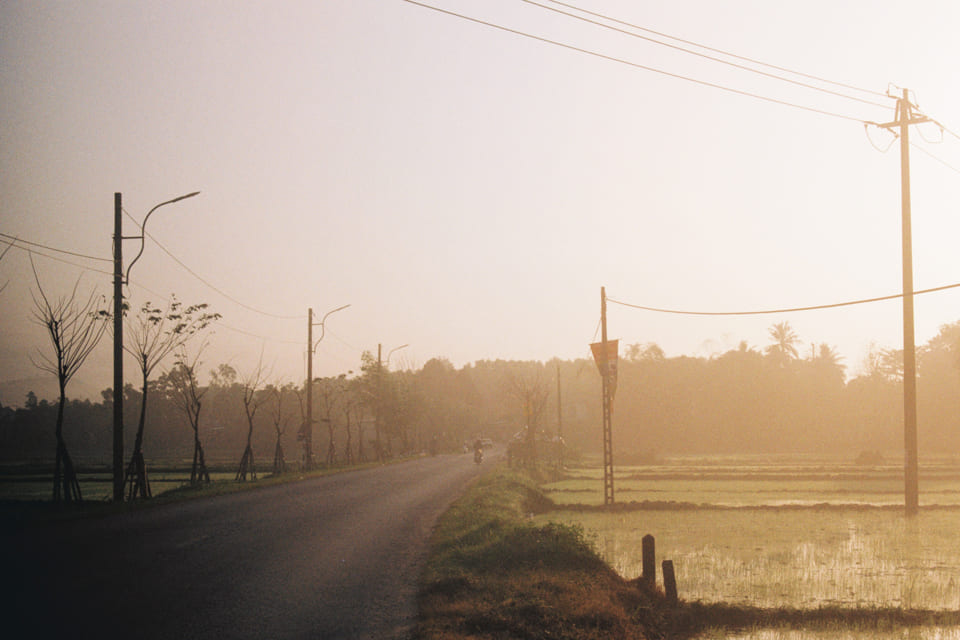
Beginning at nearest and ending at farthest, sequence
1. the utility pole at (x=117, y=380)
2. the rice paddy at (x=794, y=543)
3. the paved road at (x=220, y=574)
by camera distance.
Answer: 1. the paved road at (x=220, y=574)
2. the rice paddy at (x=794, y=543)
3. the utility pole at (x=117, y=380)

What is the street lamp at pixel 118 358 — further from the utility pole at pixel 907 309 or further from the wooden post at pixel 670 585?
the utility pole at pixel 907 309

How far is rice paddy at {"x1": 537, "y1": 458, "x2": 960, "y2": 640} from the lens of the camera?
41.5 ft

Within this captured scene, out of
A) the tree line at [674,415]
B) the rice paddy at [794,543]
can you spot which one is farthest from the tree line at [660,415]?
the rice paddy at [794,543]

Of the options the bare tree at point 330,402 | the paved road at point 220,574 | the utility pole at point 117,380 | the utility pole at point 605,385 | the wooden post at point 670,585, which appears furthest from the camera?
the bare tree at point 330,402

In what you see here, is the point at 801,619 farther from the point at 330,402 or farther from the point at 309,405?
the point at 330,402

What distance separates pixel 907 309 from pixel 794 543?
12038mm

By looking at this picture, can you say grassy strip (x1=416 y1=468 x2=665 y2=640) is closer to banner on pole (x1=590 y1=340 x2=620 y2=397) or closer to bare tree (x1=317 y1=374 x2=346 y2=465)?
banner on pole (x1=590 y1=340 x2=620 y2=397)

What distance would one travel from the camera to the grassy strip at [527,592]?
386 inches

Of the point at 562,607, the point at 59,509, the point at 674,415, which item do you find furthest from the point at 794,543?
the point at 674,415

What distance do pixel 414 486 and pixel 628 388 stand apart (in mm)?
99624

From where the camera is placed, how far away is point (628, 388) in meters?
128

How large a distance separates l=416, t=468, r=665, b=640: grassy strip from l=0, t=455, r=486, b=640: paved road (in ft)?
1.78

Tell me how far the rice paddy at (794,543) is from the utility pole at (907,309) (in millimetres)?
1666

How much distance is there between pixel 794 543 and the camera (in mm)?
19016
